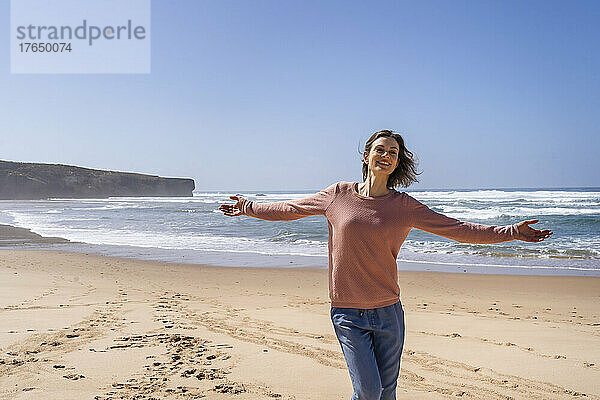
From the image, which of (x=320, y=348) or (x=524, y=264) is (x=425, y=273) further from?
(x=320, y=348)

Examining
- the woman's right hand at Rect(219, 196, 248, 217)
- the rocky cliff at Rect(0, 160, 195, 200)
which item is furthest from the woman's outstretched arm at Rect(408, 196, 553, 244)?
the rocky cliff at Rect(0, 160, 195, 200)

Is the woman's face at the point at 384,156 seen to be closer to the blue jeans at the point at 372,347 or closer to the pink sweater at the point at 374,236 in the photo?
the pink sweater at the point at 374,236

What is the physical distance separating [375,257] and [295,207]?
623 millimetres

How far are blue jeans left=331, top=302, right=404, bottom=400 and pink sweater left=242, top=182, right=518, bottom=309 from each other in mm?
59

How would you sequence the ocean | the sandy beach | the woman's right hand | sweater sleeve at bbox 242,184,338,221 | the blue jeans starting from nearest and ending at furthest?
the blue jeans, sweater sleeve at bbox 242,184,338,221, the woman's right hand, the sandy beach, the ocean

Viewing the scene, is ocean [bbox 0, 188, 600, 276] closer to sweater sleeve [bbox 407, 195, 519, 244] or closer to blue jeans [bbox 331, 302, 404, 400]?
sweater sleeve [bbox 407, 195, 519, 244]

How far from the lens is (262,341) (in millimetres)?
5652

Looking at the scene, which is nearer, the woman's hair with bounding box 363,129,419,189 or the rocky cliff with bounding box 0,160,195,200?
the woman's hair with bounding box 363,129,419,189

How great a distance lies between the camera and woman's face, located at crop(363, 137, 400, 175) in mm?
2789

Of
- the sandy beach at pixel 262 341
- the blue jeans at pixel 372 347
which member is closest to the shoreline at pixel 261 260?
the sandy beach at pixel 262 341

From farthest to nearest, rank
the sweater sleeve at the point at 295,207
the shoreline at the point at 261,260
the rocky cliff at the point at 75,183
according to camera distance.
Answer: the rocky cliff at the point at 75,183, the shoreline at the point at 261,260, the sweater sleeve at the point at 295,207

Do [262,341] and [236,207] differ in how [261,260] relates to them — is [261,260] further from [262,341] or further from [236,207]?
[236,207]

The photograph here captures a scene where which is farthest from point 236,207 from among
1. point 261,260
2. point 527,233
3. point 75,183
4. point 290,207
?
point 75,183

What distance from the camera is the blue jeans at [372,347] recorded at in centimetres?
259
